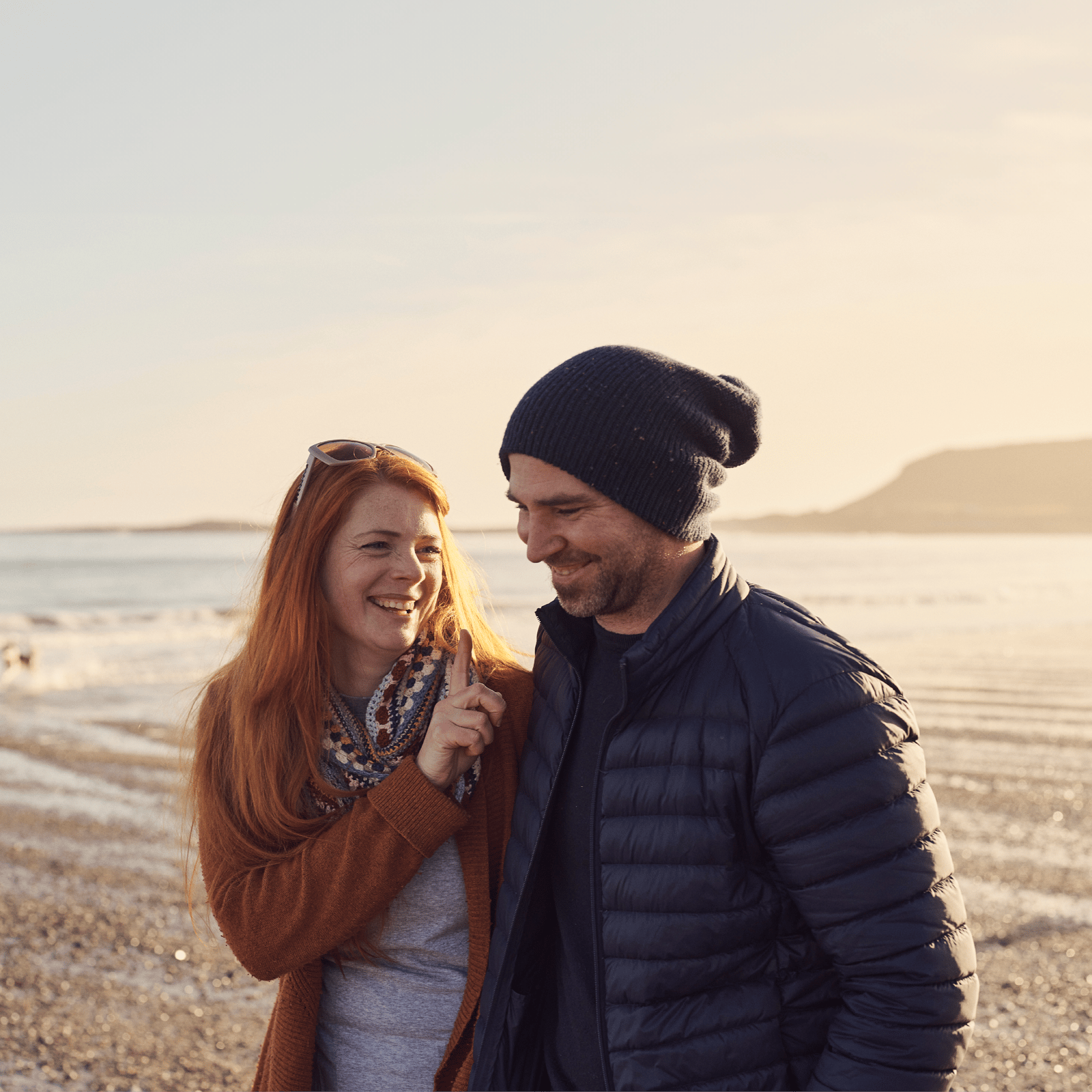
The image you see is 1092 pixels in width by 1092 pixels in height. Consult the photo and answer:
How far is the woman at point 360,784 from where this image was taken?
8.26ft

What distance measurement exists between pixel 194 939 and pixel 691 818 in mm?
4841

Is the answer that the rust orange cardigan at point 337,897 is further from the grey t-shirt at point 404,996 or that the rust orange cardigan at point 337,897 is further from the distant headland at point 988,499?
the distant headland at point 988,499

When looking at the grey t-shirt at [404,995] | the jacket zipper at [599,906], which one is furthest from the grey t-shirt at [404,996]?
the jacket zipper at [599,906]

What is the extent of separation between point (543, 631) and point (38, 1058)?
3614 millimetres

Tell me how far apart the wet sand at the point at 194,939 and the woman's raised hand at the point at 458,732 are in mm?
2791

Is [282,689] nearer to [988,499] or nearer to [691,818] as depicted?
[691,818]

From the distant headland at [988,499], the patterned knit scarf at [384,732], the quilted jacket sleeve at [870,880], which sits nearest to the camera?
the quilted jacket sleeve at [870,880]

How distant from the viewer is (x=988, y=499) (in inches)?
5679

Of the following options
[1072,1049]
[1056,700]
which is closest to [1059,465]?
[1056,700]

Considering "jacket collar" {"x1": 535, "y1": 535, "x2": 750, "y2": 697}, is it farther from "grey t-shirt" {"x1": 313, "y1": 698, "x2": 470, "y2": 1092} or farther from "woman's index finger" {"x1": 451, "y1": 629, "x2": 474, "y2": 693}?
"grey t-shirt" {"x1": 313, "y1": 698, "x2": 470, "y2": 1092}

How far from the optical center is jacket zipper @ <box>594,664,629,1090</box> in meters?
2.11

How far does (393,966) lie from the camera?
105 inches

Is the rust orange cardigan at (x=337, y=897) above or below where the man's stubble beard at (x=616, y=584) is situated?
below

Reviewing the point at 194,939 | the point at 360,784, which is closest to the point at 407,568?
the point at 360,784
